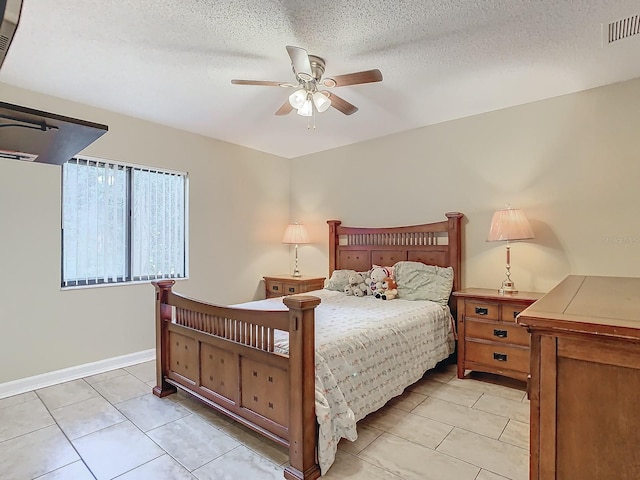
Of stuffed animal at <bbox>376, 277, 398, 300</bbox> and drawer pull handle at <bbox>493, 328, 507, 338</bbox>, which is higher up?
stuffed animal at <bbox>376, 277, 398, 300</bbox>

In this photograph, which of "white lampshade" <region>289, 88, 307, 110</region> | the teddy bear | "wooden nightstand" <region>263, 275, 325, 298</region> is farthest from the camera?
"wooden nightstand" <region>263, 275, 325, 298</region>

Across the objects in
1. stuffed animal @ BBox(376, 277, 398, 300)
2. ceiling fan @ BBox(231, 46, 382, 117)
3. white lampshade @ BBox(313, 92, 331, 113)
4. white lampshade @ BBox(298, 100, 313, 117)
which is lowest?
stuffed animal @ BBox(376, 277, 398, 300)

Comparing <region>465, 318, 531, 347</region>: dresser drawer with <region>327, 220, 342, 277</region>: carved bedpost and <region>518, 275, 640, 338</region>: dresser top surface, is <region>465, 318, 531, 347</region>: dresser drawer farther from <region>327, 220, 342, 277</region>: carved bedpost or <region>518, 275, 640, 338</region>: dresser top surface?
<region>327, 220, 342, 277</region>: carved bedpost

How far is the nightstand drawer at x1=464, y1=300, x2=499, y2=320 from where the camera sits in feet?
10.2

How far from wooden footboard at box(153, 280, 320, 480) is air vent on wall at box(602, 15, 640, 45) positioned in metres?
2.47

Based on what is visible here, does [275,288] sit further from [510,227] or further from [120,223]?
[510,227]

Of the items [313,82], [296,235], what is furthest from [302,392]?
[296,235]

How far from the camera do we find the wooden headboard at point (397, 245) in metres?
3.74

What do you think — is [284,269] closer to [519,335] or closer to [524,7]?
[519,335]

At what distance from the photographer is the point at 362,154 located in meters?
4.61

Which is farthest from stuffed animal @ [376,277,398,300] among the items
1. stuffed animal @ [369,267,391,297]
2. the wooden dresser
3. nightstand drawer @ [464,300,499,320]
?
the wooden dresser

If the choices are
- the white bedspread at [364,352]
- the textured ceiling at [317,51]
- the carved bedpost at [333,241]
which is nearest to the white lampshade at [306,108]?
the textured ceiling at [317,51]

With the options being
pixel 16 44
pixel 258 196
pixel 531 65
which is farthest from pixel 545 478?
pixel 258 196

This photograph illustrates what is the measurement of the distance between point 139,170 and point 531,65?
379 centimetres
